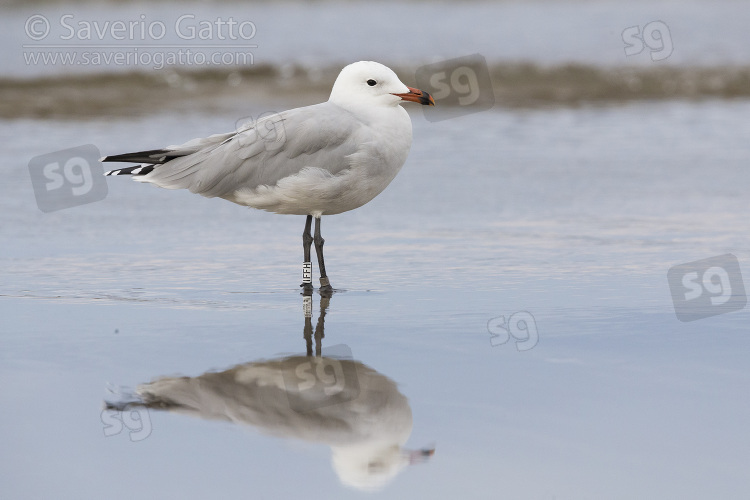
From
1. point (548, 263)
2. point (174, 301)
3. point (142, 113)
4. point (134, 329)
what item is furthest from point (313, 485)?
point (142, 113)

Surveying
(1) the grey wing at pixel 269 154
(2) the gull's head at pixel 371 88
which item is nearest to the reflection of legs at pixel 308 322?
(1) the grey wing at pixel 269 154

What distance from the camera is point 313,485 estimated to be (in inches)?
149

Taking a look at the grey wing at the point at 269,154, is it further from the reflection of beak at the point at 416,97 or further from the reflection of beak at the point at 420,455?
the reflection of beak at the point at 420,455

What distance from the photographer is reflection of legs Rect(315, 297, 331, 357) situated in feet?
17.9

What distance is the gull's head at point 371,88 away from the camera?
6.55 m

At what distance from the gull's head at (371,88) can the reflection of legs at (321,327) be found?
1.17 m

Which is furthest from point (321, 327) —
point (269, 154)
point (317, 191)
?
point (269, 154)

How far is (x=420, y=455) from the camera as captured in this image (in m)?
4.01

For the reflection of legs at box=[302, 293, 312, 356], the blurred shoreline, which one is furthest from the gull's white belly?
the blurred shoreline

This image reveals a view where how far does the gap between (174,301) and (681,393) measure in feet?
9.84

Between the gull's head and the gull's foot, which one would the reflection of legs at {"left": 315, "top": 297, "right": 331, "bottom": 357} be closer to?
the gull's foot

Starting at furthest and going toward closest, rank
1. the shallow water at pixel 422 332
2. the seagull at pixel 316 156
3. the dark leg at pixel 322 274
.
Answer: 1. the dark leg at pixel 322 274
2. the seagull at pixel 316 156
3. the shallow water at pixel 422 332

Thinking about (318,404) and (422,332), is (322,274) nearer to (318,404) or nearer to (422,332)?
(422,332)

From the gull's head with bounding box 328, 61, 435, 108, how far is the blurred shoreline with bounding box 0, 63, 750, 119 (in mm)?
11015
